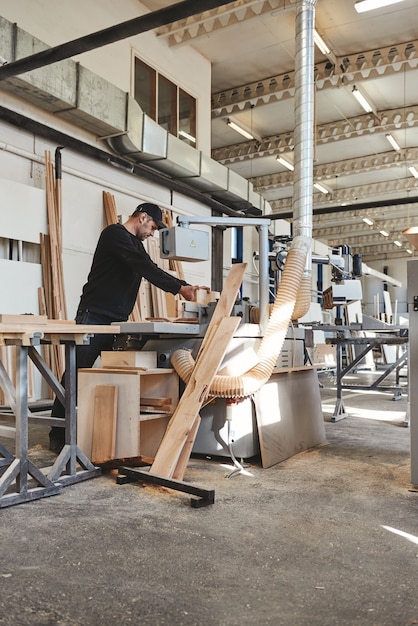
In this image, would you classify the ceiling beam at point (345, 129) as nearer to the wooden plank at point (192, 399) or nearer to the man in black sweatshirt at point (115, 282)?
the man in black sweatshirt at point (115, 282)

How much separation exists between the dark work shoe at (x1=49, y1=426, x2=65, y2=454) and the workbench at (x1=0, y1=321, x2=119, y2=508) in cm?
46

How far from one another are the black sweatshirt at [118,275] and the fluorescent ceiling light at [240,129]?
678 cm

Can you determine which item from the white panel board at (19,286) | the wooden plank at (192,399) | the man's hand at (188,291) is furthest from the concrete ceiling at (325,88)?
the wooden plank at (192,399)

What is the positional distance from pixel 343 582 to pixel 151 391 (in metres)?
1.63

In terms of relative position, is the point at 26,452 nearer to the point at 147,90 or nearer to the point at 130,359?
the point at 130,359

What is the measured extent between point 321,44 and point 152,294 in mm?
3912

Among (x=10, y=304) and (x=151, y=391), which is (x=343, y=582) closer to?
(x=151, y=391)

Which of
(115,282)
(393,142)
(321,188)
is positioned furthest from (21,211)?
(321,188)

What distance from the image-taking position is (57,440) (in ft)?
10.5

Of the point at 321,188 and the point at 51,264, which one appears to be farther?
the point at 321,188

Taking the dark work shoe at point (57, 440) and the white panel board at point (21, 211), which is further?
the white panel board at point (21, 211)

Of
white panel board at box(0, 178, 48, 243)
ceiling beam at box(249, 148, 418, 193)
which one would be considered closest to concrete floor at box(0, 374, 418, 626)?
white panel board at box(0, 178, 48, 243)

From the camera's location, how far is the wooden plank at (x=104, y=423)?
2680 mm

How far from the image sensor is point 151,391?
2.94 meters
